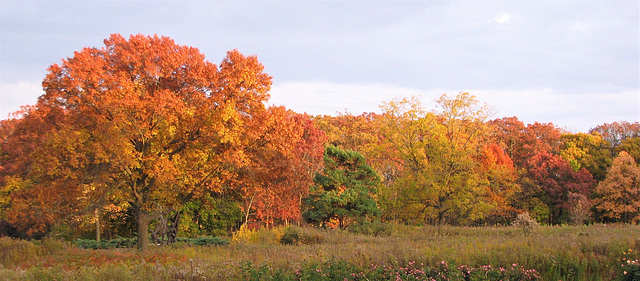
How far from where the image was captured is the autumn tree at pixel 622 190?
33938 millimetres

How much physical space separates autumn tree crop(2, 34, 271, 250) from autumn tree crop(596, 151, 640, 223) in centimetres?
3152

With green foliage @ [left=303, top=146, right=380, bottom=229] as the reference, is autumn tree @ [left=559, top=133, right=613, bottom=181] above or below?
above

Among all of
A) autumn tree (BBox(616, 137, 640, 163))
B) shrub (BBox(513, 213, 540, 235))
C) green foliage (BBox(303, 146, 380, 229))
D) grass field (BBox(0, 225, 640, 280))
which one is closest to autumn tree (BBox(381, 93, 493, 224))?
green foliage (BBox(303, 146, 380, 229))

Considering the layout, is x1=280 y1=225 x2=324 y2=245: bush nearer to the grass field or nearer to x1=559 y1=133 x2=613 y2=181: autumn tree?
the grass field

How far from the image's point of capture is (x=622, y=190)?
34469mm

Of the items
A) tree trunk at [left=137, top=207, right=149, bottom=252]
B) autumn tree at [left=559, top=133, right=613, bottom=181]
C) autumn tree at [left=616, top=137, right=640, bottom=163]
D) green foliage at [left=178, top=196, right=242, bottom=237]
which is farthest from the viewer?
autumn tree at [left=559, top=133, right=613, bottom=181]

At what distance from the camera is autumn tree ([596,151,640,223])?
33938 millimetres

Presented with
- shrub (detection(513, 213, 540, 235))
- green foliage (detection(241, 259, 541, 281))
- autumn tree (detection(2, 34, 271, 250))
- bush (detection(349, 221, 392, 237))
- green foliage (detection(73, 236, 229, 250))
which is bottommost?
green foliage (detection(73, 236, 229, 250))

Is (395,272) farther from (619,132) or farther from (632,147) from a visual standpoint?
(619,132)

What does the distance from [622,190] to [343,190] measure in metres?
24.1

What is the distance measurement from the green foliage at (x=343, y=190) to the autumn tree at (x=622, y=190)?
2107 cm

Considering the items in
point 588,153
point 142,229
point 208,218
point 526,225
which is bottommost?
point 208,218

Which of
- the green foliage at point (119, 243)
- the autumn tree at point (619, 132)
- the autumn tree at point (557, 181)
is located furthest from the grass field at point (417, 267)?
the autumn tree at point (619, 132)

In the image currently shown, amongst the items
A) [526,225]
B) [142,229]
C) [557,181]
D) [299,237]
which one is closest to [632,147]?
[557,181]
